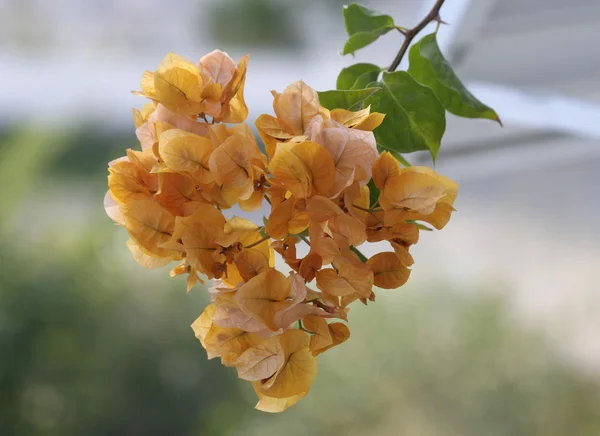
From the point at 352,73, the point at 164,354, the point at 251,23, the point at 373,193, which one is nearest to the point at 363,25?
the point at 352,73

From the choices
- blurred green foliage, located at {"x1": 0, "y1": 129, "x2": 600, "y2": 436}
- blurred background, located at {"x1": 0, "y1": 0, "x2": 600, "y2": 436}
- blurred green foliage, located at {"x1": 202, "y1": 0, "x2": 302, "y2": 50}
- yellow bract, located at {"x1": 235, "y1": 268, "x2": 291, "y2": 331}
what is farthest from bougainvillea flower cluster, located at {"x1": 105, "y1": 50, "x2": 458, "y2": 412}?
blurred green foliage, located at {"x1": 0, "y1": 129, "x2": 600, "y2": 436}

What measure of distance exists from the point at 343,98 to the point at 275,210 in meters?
0.08

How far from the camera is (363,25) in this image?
43 cm

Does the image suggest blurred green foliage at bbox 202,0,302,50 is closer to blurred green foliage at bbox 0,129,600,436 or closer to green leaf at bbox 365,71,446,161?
blurred green foliage at bbox 0,129,600,436

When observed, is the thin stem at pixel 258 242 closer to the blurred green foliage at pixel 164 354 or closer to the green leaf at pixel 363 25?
the green leaf at pixel 363 25

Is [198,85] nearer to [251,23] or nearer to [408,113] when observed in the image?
[408,113]

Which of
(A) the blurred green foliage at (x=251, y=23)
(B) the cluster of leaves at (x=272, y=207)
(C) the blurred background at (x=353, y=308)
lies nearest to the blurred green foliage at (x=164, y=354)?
(C) the blurred background at (x=353, y=308)

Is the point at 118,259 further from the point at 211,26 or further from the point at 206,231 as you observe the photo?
the point at 206,231

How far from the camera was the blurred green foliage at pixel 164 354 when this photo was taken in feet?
6.60

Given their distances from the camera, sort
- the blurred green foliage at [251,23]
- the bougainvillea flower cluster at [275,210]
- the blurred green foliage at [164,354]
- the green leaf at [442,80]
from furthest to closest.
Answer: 1. the blurred green foliage at [164,354]
2. the blurred green foliage at [251,23]
3. the green leaf at [442,80]
4. the bougainvillea flower cluster at [275,210]

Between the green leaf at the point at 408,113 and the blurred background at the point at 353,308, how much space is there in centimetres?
76

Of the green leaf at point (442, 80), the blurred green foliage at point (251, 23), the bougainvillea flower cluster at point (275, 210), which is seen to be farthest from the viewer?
the blurred green foliage at point (251, 23)

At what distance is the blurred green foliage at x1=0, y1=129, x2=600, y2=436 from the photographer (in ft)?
6.60

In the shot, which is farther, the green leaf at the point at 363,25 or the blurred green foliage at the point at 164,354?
the blurred green foliage at the point at 164,354
